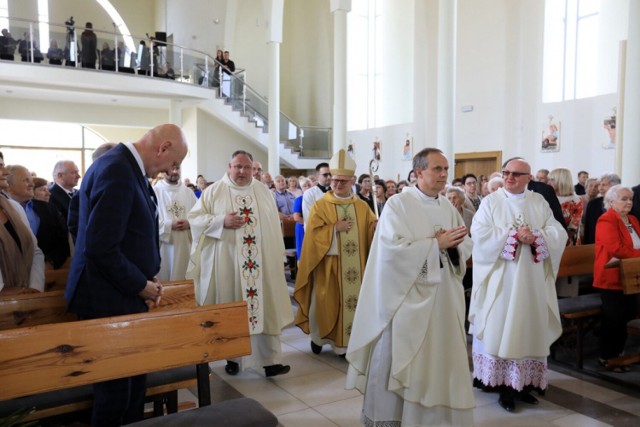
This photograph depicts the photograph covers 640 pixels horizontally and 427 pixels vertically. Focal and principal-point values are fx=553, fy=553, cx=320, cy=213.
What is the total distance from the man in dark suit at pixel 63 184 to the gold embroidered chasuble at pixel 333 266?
216cm

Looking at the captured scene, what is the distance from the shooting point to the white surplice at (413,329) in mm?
3254

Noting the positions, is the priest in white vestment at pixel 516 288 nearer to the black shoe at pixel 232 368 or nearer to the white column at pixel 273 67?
the black shoe at pixel 232 368

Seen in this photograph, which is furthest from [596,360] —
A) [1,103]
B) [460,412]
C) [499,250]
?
[1,103]

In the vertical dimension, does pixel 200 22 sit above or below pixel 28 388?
above

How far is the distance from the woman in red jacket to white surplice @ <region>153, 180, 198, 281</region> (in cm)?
393

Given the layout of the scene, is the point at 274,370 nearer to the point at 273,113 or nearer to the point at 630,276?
the point at 630,276

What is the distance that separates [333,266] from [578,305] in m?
2.21

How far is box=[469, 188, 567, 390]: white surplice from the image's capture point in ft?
13.0

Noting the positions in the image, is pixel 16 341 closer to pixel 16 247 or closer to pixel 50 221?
pixel 16 247

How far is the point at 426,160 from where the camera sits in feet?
11.1

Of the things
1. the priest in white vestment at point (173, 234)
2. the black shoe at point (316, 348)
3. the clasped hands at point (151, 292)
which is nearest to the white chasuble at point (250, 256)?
the black shoe at point (316, 348)

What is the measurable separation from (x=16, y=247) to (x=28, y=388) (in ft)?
4.91

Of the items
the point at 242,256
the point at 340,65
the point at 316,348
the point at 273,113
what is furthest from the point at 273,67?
the point at 242,256

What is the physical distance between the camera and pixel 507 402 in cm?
395
